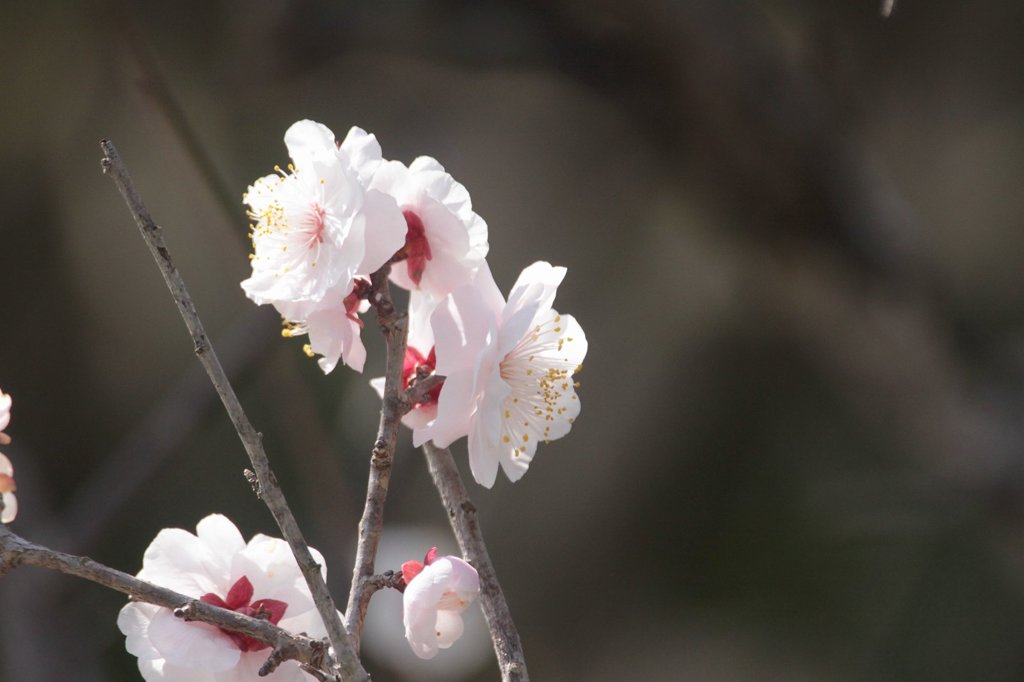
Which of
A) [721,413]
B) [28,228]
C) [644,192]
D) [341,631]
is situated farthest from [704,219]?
[341,631]

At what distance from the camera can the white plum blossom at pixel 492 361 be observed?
36 cm

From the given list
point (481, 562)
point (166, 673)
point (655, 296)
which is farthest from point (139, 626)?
point (655, 296)

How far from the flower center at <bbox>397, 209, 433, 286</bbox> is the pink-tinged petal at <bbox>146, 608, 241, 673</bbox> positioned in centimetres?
15

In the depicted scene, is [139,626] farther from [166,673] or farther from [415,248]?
[415,248]

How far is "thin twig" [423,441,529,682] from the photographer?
1.10 feet

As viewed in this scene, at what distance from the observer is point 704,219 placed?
5.63 ft

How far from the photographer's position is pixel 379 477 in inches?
12.9

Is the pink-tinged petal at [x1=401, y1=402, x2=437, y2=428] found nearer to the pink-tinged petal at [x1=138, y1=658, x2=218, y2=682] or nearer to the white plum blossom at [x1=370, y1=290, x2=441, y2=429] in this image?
the white plum blossom at [x1=370, y1=290, x2=441, y2=429]

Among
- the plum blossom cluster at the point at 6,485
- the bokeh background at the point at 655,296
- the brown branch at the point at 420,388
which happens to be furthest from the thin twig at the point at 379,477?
the bokeh background at the point at 655,296

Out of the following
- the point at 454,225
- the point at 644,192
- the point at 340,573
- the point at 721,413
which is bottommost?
the point at 454,225

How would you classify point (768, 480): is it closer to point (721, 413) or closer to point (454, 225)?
point (721, 413)

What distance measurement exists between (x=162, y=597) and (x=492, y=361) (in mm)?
139

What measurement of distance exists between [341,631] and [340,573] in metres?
0.80

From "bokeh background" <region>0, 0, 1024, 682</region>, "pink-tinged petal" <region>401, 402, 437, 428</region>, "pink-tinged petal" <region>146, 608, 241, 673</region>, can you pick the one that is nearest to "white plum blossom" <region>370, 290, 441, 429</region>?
"pink-tinged petal" <region>401, 402, 437, 428</region>
